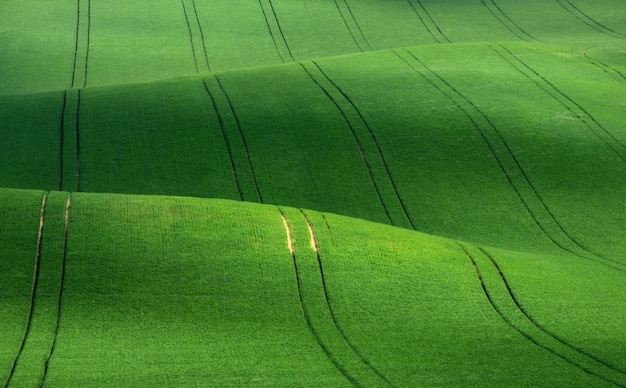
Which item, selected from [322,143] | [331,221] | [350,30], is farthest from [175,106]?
[350,30]

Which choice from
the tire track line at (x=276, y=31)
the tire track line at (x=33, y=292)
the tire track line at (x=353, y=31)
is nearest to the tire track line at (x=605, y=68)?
the tire track line at (x=353, y=31)

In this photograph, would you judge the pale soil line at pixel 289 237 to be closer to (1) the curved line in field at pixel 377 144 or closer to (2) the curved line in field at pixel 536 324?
(2) the curved line in field at pixel 536 324

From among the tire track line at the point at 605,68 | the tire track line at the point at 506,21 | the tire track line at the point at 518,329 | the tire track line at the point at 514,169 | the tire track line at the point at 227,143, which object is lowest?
the tire track line at the point at 227,143

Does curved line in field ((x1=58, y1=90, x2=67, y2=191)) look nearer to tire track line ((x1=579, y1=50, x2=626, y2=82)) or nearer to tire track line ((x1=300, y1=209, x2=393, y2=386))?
tire track line ((x1=300, y1=209, x2=393, y2=386))

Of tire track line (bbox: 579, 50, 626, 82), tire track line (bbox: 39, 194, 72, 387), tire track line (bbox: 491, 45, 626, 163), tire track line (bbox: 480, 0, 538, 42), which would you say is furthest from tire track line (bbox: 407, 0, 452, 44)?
tire track line (bbox: 39, 194, 72, 387)

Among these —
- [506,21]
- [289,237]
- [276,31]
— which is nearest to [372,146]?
[289,237]

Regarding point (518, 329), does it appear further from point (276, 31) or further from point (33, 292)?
point (276, 31)
